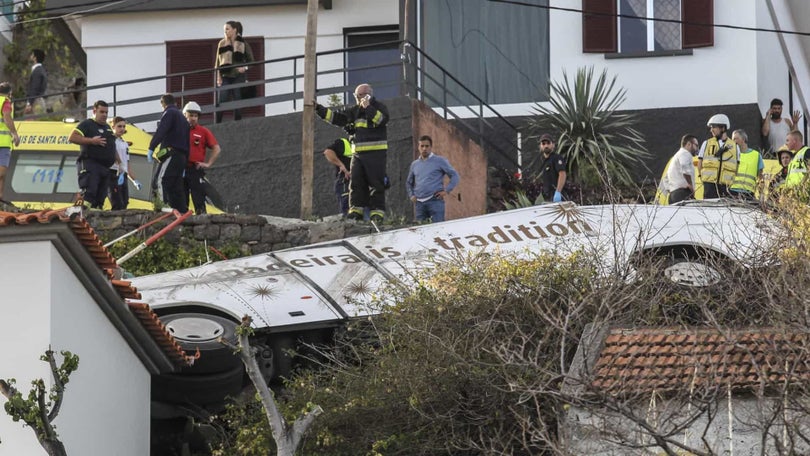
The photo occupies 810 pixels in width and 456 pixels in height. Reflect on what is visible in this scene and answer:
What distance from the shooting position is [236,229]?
26297 mm

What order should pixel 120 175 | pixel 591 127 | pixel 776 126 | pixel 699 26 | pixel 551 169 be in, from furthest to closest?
pixel 699 26 → pixel 776 126 → pixel 591 127 → pixel 551 169 → pixel 120 175

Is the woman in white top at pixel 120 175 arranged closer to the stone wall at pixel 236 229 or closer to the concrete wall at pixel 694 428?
the stone wall at pixel 236 229

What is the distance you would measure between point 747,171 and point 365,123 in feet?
15.5

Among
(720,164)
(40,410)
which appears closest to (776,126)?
(720,164)

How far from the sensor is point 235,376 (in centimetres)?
2206

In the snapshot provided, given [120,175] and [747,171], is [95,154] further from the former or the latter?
[747,171]

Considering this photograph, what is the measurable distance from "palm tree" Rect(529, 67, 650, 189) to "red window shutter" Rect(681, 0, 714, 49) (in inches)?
49.0

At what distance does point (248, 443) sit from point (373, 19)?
14.7m

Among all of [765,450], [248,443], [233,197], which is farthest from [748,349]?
[233,197]

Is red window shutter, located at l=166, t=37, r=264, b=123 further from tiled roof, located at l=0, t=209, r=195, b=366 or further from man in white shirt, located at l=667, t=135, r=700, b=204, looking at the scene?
tiled roof, located at l=0, t=209, r=195, b=366

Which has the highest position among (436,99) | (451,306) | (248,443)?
(436,99)

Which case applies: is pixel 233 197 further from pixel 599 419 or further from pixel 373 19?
pixel 599 419

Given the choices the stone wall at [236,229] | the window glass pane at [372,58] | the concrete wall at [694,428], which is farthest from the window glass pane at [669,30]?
the concrete wall at [694,428]

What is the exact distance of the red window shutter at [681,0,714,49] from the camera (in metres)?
31.5
